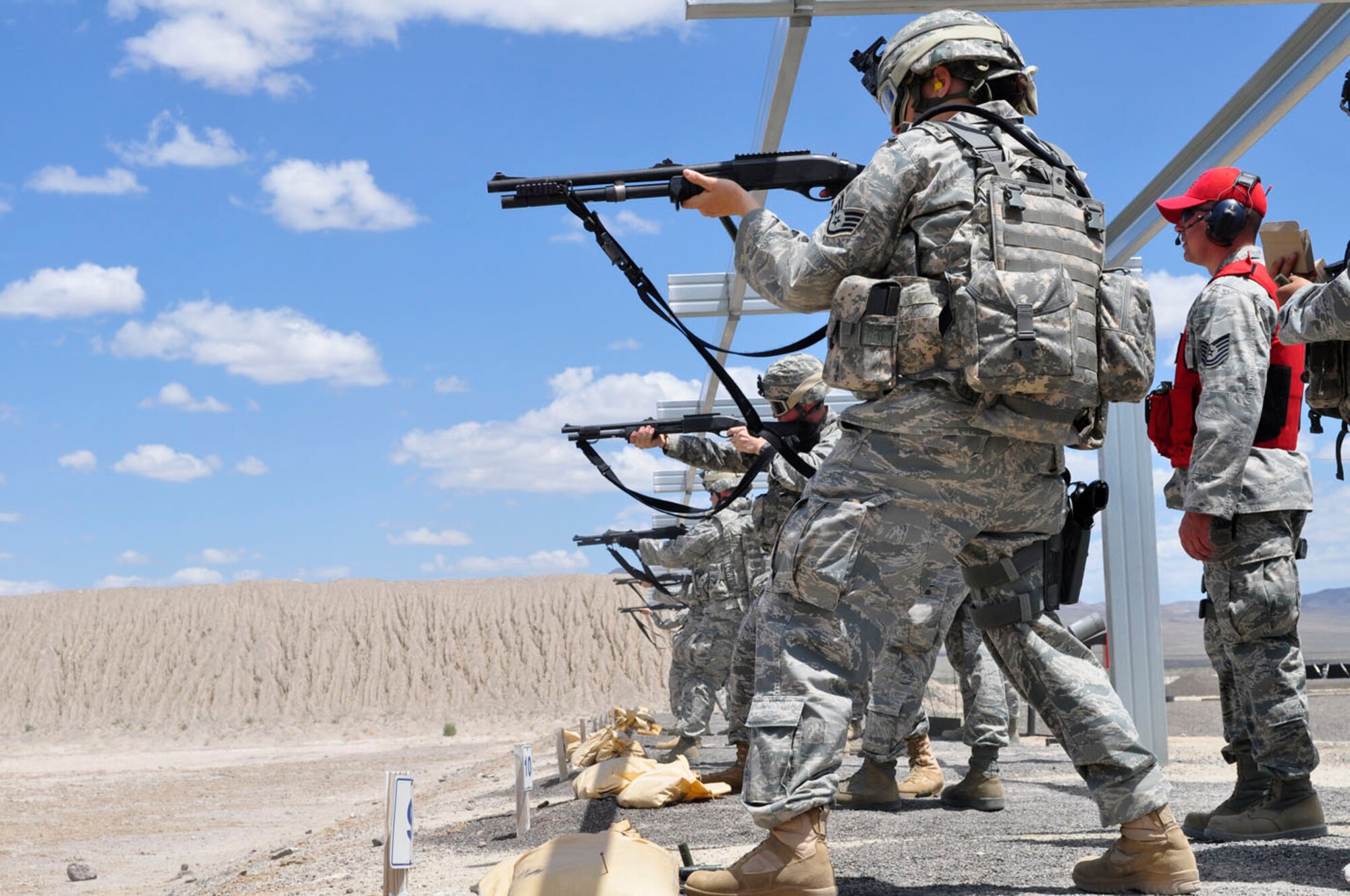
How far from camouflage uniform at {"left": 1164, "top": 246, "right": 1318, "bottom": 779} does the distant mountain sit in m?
47.1

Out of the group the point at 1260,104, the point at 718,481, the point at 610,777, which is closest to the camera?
the point at 1260,104

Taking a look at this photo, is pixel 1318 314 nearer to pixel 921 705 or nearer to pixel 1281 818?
pixel 1281 818

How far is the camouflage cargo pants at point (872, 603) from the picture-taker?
2.75m

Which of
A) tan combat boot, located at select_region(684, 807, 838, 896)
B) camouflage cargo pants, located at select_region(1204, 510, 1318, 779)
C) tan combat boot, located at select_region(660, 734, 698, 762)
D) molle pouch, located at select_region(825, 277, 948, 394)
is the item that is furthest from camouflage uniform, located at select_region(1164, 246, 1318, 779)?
tan combat boot, located at select_region(660, 734, 698, 762)

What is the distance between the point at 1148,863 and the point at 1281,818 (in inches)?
45.8

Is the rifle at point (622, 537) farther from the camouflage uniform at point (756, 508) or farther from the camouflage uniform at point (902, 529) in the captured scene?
the camouflage uniform at point (902, 529)

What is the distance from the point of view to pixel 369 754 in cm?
2506

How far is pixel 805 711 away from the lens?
2.76 metres

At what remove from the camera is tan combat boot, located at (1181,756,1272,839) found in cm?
391

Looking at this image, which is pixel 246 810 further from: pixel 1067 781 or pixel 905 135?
pixel 905 135

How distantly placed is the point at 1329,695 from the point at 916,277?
22.2 metres

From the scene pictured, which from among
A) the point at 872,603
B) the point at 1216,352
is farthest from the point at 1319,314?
the point at 872,603

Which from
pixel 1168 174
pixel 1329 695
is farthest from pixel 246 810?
pixel 1329 695

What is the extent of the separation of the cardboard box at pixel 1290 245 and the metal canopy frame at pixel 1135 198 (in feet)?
4.33
